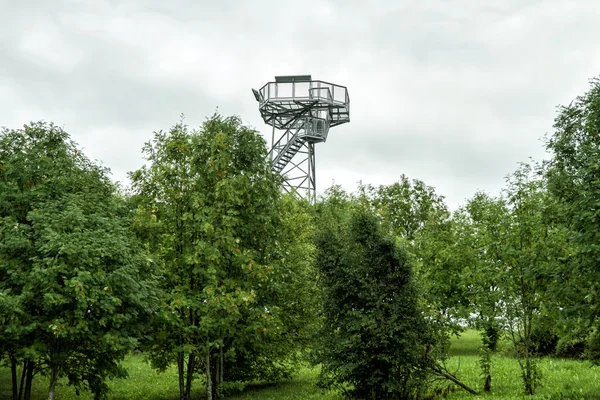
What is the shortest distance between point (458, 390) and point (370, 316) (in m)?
5.45

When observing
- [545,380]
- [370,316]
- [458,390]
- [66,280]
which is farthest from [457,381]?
[66,280]

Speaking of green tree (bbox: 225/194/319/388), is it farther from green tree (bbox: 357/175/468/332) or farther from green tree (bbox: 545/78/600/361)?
green tree (bbox: 545/78/600/361)

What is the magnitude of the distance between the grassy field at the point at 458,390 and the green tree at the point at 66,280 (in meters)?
6.39

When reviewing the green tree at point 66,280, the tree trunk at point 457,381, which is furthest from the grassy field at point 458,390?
the green tree at point 66,280

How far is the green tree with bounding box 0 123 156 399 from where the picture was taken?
15.5m

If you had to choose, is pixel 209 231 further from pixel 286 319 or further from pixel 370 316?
pixel 286 319

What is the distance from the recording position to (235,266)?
1909 centimetres

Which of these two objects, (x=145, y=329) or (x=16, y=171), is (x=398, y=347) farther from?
(x=16, y=171)

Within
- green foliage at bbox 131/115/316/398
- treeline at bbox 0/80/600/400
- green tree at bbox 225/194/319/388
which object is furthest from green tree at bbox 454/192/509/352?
green foliage at bbox 131/115/316/398

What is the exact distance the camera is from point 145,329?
1791cm

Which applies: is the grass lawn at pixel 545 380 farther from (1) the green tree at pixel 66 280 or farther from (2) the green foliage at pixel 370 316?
(1) the green tree at pixel 66 280

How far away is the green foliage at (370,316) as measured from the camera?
1688cm

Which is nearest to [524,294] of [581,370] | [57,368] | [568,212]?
[568,212]

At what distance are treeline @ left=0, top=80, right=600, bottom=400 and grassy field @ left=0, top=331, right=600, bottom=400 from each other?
893mm
